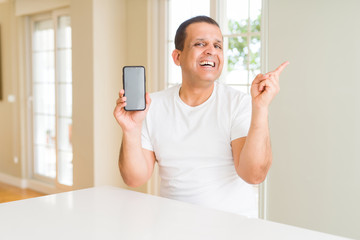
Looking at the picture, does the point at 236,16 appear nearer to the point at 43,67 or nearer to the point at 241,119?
the point at 241,119

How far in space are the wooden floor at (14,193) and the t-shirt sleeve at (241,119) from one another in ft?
12.3

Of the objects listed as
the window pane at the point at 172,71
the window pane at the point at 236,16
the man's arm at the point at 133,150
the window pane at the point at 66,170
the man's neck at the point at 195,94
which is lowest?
the window pane at the point at 66,170

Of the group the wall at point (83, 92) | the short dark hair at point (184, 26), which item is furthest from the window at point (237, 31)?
the short dark hair at point (184, 26)

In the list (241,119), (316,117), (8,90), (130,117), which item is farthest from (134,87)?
(8,90)

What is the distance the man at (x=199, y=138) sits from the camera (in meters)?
1.56

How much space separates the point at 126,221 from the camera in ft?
3.92

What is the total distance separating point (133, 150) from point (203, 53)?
0.45 meters

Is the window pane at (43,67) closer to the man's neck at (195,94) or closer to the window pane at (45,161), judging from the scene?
the window pane at (45,161)

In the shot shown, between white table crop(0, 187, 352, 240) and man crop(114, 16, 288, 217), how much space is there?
0.73 ft

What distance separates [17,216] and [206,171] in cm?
65

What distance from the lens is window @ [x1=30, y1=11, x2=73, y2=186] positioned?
476 centimetres

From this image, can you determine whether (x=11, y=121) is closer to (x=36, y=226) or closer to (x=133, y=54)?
(x=133, y=54)

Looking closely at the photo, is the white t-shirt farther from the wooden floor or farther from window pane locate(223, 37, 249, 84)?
the wooden floor

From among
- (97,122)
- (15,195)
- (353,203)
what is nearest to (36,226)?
(353,203)
